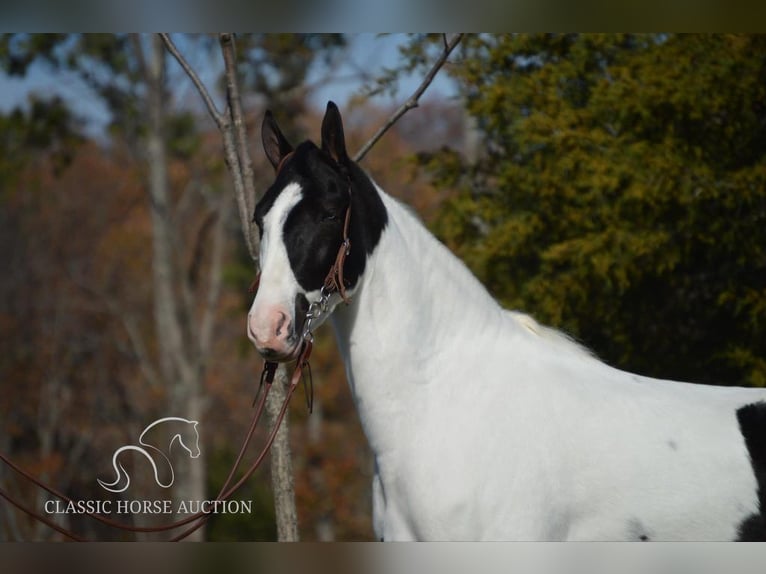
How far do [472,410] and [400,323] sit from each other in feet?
1.19

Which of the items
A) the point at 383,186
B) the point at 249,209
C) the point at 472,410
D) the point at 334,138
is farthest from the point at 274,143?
the point at 383,186

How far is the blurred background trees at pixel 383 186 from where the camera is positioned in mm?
6133

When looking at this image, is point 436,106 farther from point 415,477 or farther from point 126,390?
point 415,477

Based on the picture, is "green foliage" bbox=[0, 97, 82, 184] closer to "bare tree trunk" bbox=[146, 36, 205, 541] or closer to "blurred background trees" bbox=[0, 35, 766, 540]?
Answer: "blurred background trees" bbox=[0, 35, 766, 540]

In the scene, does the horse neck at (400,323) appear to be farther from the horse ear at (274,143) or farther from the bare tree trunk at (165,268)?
the bare tree trunk at (165,268)

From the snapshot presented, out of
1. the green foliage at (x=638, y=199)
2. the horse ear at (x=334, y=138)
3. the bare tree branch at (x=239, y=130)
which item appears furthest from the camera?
the green foliage at (x=638, y=199)

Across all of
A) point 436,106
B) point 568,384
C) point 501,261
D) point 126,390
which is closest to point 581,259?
point 501,261

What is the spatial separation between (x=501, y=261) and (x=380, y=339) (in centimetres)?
414

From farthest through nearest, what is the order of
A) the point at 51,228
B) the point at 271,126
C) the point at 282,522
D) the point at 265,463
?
the point at 51,228 < the point at 265,463 < the point at 282,522 < the point at 271,126

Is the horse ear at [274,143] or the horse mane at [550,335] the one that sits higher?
the horse ear at [274,143]

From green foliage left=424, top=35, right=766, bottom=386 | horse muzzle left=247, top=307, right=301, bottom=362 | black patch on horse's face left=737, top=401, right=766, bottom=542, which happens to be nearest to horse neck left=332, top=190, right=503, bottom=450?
horse muzzle left=247, top=307, right=301, bottom=362

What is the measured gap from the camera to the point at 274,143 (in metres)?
3.10

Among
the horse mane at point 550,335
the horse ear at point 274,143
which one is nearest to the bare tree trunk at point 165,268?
the horse ear at point 274,143

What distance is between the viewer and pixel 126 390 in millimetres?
17797
